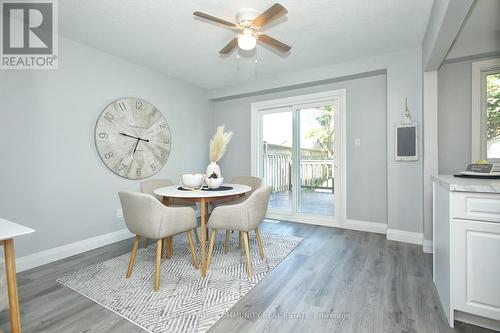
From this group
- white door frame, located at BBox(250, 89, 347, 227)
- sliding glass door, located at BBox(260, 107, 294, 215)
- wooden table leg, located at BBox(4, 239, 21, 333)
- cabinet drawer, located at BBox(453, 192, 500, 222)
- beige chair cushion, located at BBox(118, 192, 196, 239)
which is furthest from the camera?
sliding glass door, located at BBox(260, 107, 294, 215)

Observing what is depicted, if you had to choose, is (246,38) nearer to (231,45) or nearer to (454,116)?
(231,45)

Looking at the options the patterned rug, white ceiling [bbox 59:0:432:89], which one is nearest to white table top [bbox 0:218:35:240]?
the patterned rug

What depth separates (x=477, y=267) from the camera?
4.47 ft

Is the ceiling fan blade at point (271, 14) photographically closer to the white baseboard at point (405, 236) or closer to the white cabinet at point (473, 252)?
→ the white cabinet at point (473, 252)

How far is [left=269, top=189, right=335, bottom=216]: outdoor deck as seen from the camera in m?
3.76

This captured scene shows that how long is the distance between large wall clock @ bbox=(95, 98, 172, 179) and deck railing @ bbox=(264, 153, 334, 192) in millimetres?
1791

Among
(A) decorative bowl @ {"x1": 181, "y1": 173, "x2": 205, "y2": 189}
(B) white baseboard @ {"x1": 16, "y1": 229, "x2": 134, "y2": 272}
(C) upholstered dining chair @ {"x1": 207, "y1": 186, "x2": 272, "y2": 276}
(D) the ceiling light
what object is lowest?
(B) white baseboard @ {"x1": 16, "y1": 229, "x2": 134, "y2": 272}

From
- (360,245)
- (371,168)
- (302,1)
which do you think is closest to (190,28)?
Result: (302,1)

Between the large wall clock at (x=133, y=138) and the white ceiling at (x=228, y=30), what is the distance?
0.68 m

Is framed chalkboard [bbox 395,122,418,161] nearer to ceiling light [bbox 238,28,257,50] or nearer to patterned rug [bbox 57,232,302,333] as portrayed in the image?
patterned rug [bbox 57,232,302,333]

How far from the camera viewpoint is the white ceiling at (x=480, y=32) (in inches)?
82.4

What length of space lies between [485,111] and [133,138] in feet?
14.2

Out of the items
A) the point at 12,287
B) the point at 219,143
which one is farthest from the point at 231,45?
the point at 12,287

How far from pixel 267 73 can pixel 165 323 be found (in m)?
3.39
